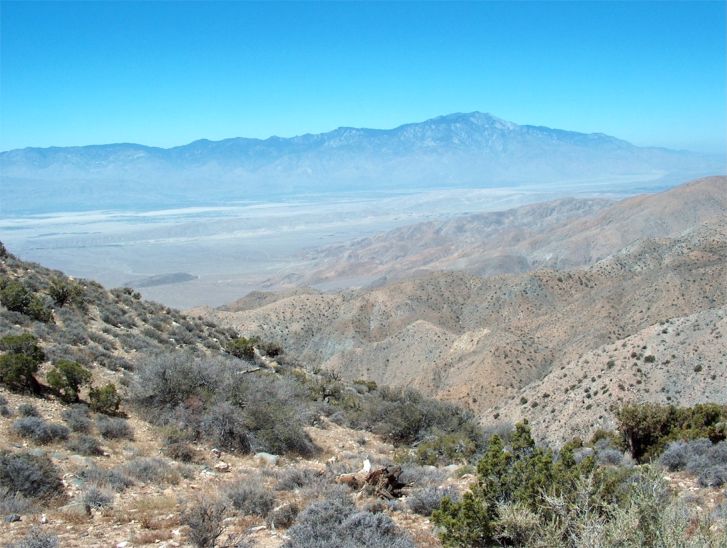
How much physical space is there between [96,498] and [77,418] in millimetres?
3373

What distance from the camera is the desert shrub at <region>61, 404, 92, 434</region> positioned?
33.6ft

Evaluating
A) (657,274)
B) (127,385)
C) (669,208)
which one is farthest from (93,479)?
(669,208)

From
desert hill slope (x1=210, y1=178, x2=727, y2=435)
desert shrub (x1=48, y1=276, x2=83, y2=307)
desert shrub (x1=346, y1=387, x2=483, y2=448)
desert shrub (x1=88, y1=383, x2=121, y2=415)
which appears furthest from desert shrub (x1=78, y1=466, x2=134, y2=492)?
desert hill slope (x1=210, y1=178, x2=727, y2=435)

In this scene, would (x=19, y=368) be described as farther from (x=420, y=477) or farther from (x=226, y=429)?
(x=420, y=477)

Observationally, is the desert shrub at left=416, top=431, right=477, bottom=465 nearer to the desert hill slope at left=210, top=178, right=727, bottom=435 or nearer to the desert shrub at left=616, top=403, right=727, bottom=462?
the desert shrub at left=616, top=403, right=727, bottom=462

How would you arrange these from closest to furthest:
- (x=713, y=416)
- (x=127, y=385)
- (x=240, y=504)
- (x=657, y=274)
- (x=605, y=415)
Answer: (x=240, y=504)
(x=713, y=416)
(x=127, y=385)
(x=605, y=415)
(x=657, y=274)

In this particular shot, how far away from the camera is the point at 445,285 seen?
67.6m

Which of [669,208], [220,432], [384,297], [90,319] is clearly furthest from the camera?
[669,208]

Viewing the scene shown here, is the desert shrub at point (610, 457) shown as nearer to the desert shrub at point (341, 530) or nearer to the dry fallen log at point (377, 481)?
the dry fallen log at point (377, 481)

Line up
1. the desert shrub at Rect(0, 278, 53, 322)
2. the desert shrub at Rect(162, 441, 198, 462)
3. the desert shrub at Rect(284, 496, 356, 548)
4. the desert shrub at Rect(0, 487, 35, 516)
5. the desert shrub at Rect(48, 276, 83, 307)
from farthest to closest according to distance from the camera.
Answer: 1. the desert shrub at Rect(48, 276, 83, 307)
2. the desert shrub at Rect(0, 278, 53, 322)
3. the desert shrub at Rect(162, 441, 198, 462)
4. the desert shrub at Rect(0, 487, 35, 516)
5. the desert shrub at Rect(284, 496, 356, 548)

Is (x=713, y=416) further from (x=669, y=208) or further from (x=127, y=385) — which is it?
(x=669, y=208)

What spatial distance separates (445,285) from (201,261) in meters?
141

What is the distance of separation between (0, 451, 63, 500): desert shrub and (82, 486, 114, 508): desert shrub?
493mm

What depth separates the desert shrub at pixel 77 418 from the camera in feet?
33.6
